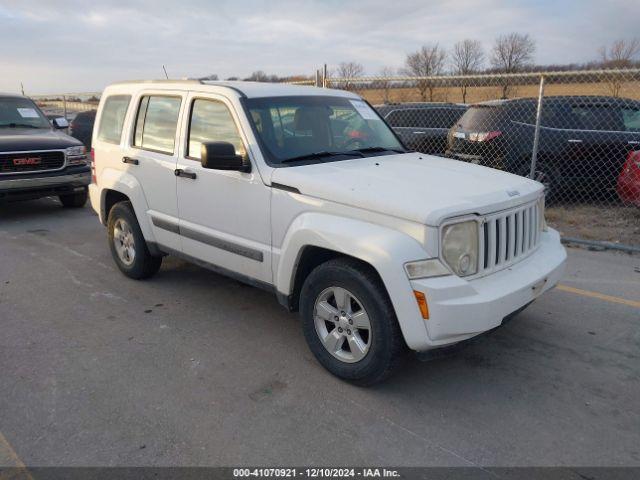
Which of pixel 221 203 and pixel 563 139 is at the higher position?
pixel 563 139

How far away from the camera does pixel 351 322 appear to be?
11.2 ft

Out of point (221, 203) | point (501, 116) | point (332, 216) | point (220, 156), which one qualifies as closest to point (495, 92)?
point (501, 116)

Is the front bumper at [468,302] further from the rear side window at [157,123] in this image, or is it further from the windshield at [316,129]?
the rear side window at [157,123]

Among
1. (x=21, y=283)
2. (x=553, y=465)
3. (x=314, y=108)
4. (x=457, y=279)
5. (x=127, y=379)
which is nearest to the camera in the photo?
(x=553, y=465)

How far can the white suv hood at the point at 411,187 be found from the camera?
315 centimetres

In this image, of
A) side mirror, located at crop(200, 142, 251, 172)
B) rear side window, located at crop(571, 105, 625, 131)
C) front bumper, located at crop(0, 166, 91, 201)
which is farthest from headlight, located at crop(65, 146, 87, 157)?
rear side window, located at crop(571, 105, 625, 131)

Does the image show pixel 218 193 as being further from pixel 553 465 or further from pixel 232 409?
pixel 553 465

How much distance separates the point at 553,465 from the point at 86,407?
2624 millimetres

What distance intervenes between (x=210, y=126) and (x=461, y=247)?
7.53 ft

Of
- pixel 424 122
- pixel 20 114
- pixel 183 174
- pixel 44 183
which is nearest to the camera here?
pixel 183 174

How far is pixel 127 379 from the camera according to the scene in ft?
11.7

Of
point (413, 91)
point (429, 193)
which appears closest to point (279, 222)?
point (429, 193)

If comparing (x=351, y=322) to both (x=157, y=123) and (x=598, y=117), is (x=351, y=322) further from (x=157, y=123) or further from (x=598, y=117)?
(x=598, y=117)

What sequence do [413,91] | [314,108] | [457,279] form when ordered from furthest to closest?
[413,91] < [314,108] < [457,279]
